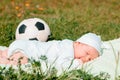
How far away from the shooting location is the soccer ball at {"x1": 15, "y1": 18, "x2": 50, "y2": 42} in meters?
5.72

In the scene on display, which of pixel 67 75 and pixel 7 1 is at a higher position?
pixel 7 1

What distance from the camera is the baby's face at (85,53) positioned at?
5.26m

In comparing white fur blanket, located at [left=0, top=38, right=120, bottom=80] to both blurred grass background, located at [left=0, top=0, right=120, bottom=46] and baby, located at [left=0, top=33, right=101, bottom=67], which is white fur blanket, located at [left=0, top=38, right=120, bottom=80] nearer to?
baby, located at [left=0, top=33, right=101, bottom=67]

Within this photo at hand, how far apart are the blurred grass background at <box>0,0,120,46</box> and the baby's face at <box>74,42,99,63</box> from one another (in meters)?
1.30

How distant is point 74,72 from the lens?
449 centimetres

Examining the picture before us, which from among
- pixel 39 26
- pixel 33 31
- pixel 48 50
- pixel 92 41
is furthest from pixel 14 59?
pixel 92 41

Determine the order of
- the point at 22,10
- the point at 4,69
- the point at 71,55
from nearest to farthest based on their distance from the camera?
the point at 4,69, the point at 71,55, the point at 22,10

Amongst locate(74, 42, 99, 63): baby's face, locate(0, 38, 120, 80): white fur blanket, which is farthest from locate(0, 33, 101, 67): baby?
locate(0, 38, 120, 80): white fur blanket

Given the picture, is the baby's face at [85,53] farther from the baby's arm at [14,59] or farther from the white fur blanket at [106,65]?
the baby's arm at [14,59]

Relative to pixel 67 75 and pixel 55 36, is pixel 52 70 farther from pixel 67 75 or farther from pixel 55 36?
pixel 55 36

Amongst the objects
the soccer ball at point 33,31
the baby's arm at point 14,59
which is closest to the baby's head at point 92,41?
the soccer ball at point 33,31

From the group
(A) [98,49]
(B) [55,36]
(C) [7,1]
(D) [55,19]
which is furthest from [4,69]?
(C) [7,1]

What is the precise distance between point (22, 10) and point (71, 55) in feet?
12.3

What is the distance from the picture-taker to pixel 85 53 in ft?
17.4
